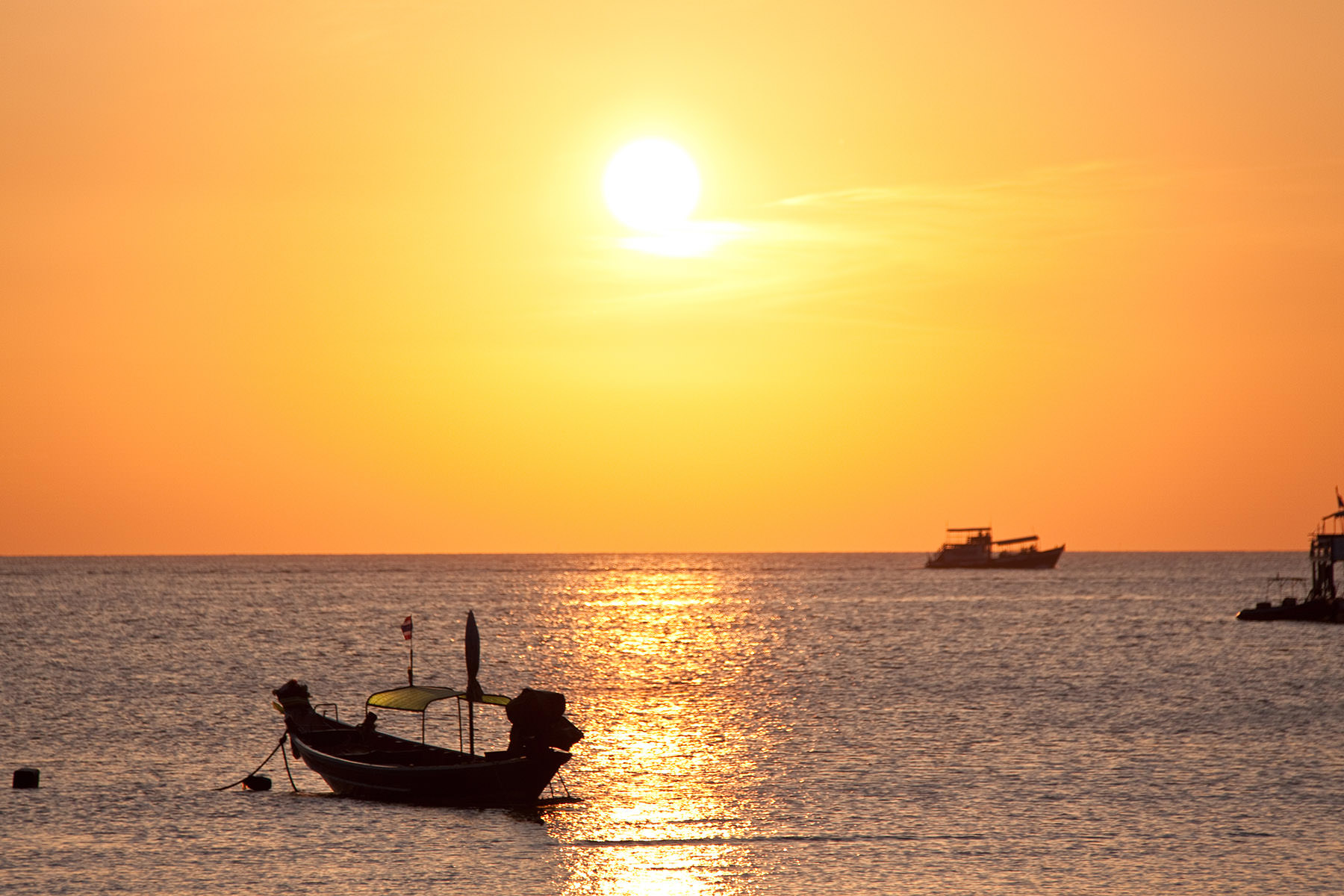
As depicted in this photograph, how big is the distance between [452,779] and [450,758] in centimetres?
174

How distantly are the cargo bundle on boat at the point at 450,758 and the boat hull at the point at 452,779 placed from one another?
0.02 m

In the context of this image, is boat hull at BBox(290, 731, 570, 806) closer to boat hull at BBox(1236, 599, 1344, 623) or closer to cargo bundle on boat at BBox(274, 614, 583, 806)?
cargo bundle on boat at BBox(274, 614, 583, 806)

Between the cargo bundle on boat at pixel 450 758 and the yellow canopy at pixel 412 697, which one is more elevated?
the yellow canopy at pixel 412 697

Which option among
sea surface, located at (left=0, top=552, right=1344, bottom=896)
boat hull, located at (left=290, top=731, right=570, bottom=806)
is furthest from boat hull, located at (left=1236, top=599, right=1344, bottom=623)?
boat hull, located at (left=290, top=731, right=570, bottom=806)

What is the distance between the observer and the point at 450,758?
44.2 metres

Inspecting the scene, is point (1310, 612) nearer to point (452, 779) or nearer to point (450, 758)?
point (450, 758)

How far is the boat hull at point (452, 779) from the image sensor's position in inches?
1640

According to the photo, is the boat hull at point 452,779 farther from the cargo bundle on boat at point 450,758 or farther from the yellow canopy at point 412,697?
the yellow canopy at point 412,697

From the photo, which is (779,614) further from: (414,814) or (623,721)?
(414,814)

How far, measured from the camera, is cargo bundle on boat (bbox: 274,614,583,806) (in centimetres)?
4162

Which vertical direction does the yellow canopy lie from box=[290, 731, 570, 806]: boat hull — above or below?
above

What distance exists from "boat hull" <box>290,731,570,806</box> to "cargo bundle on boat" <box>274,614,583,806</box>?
2 centimetres

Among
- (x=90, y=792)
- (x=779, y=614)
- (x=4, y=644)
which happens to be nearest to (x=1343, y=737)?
(x=90, y=792)

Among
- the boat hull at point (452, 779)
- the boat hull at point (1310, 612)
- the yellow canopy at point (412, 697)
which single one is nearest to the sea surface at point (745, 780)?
the boat hull at point (452, 779)
